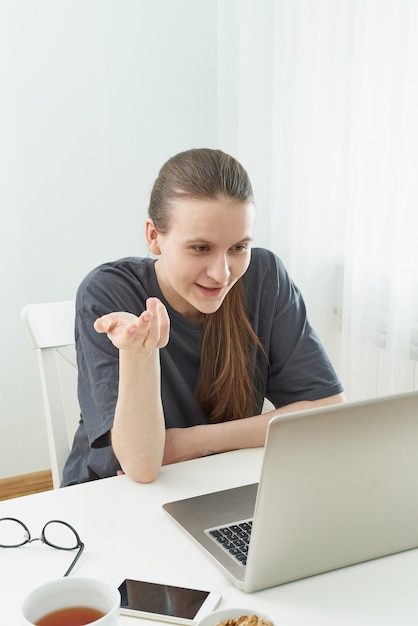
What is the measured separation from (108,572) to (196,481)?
317 mm

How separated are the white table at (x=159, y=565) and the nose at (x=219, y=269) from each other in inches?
13.9

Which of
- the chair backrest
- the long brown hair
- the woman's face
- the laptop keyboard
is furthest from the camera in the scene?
the chair backrest

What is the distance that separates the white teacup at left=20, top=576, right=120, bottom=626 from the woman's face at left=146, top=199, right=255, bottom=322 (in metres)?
0.73

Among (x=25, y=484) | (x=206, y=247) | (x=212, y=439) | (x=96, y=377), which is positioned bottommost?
(x=25, y=484)

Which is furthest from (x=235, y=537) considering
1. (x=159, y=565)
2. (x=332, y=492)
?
(x=332, y=492)

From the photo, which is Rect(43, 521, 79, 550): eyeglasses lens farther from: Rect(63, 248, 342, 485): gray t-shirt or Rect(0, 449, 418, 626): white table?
Rect(63, 248, 342, 485): gray t-shirt

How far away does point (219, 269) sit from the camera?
1.36 metres

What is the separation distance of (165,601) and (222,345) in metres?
0.73

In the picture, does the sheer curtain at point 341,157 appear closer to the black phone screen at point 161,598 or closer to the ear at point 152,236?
the ear at point 152,236

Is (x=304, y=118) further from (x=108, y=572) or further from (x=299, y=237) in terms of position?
(x=108, y=572)

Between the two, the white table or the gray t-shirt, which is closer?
the white table

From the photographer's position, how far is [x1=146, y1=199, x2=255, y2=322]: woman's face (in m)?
1.36

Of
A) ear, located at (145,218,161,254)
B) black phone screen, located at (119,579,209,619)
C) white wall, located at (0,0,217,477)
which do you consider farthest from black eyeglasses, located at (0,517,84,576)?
white wall, located at (0,0,217,477)

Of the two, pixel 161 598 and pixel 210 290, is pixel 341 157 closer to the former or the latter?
pixel 210 290
